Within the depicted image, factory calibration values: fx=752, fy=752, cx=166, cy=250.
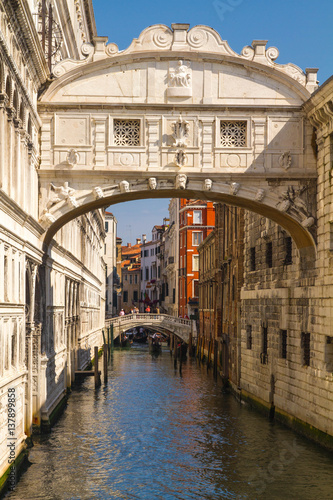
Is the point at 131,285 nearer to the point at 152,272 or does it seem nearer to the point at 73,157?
the point at 152,272

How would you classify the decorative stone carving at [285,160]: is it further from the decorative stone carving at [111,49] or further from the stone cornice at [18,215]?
the stone cornice at [18,215]

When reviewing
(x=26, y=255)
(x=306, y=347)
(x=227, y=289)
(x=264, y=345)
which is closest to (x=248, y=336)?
(x=264, y=345)

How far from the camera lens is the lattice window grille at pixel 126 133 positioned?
16781mm

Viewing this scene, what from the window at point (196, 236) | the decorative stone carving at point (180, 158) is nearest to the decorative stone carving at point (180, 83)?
the decorative stone carving at point (180, 158)

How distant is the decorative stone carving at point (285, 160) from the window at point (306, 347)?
12.5ft

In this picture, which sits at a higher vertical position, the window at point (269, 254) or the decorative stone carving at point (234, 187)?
the decorative stone carving at point (234, 187)

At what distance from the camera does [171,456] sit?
1592cm

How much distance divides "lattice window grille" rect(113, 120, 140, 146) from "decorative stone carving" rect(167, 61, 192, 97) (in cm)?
105

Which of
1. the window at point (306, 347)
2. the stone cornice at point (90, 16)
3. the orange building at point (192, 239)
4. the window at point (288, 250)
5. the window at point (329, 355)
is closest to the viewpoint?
the window at point (329, 355)

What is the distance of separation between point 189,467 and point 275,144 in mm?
7198

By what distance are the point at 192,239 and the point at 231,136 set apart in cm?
4059

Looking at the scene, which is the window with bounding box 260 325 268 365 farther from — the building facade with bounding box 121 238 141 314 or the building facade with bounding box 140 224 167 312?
the building facade with bounding box 121 238 141 314

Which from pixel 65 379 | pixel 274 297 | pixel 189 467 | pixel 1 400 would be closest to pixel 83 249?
pixel 65 379

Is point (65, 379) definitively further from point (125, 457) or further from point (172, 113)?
point (172, 113)
